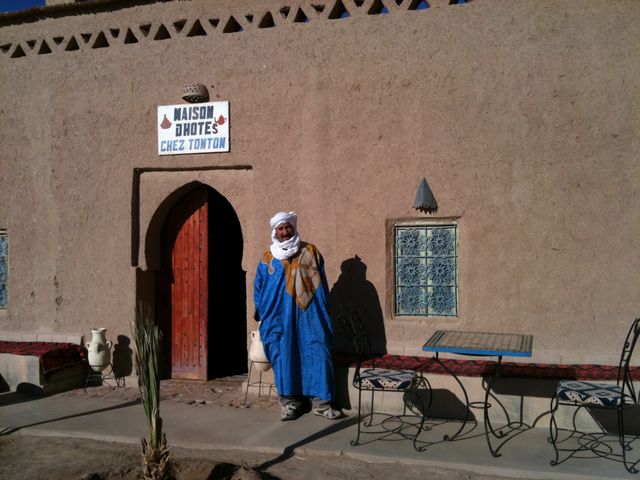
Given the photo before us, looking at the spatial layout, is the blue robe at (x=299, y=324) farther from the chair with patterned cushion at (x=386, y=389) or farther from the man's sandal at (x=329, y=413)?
the chair with patterned cushion at (x=386, y=389)

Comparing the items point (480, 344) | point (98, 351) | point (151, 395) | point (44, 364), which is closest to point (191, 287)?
point (98, 351)

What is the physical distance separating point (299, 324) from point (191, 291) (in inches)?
84.0

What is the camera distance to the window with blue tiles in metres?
6.46

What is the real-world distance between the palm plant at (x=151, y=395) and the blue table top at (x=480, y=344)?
6.45 feet

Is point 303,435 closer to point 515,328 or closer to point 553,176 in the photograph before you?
point 515,328

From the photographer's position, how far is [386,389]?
5145 mm

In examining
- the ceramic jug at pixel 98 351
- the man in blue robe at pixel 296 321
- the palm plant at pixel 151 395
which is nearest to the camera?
the palm plant at pixel 151 395

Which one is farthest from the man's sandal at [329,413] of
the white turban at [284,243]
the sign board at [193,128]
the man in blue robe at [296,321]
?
the sign board at [193,128]

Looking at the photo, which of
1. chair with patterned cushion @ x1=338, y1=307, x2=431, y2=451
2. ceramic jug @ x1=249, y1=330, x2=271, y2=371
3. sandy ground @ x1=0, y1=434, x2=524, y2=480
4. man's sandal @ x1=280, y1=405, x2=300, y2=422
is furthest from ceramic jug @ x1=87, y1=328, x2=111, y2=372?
chair with patterned cushion @ x1=338, y1=307, x2=431, y2=451

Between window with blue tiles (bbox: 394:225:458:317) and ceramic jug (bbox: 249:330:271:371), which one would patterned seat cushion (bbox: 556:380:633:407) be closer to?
window with blue tiles (bbox: 394:225:458:317)

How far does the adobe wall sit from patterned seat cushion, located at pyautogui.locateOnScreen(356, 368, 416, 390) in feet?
3.64

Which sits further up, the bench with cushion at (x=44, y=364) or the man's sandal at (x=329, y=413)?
the bench with cushion at (x=44, y=364)

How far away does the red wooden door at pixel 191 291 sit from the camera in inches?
305

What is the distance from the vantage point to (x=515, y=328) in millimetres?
6156
